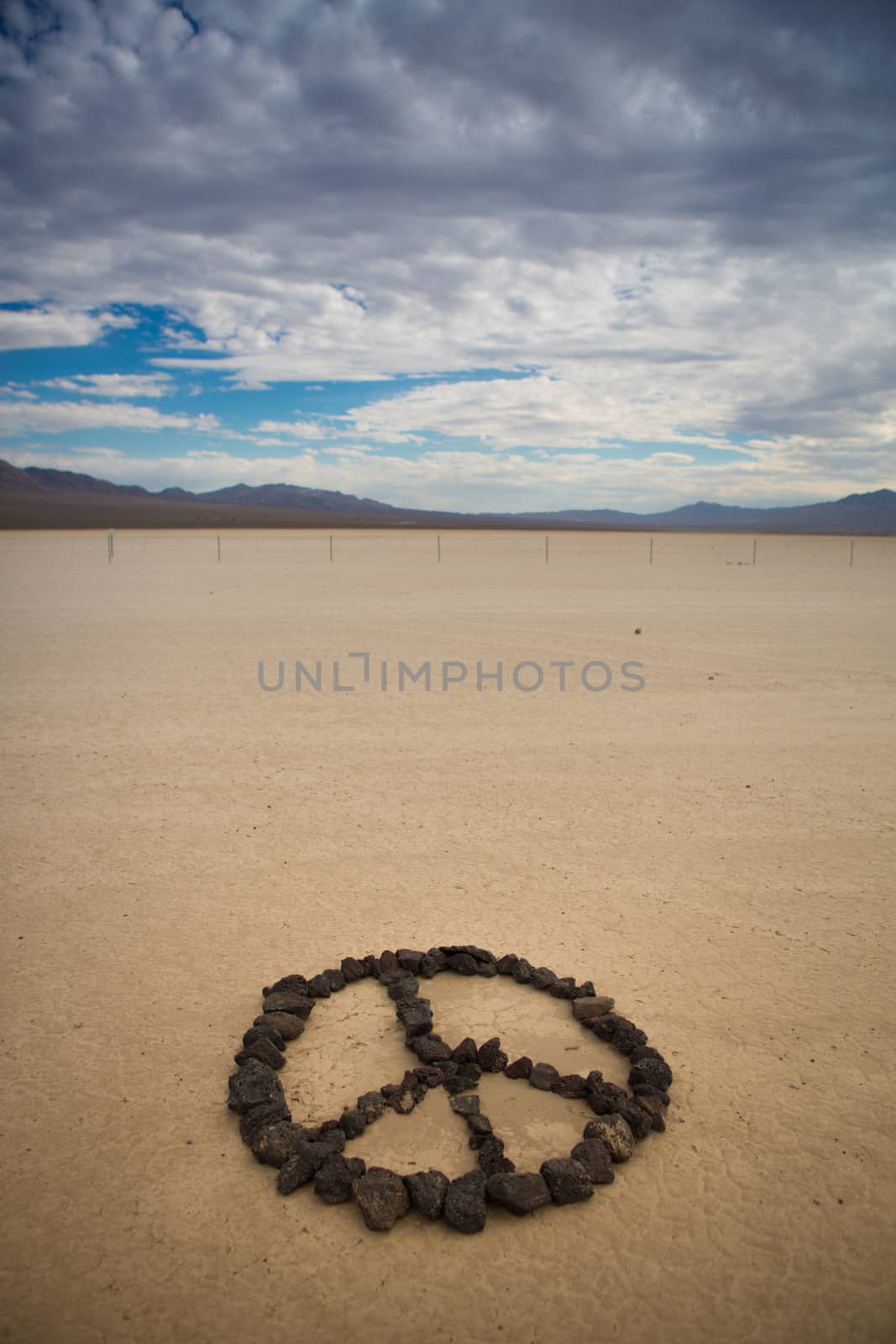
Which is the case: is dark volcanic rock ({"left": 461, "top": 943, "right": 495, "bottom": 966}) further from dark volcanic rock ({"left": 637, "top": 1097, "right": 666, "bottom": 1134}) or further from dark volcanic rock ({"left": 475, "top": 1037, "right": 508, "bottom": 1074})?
dark volcanic rock ({"left": 637, "top": 1097, "right": 666, "bottom": 1134})

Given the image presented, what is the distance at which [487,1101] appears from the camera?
10.7 feet

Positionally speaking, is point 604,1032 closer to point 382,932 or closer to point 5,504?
point 382,932

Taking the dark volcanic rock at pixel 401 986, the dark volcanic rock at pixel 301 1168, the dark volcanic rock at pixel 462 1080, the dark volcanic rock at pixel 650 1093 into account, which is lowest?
the dark volcanic rock at pixel 301 1168

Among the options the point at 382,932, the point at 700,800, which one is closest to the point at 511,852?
the point at 382,932

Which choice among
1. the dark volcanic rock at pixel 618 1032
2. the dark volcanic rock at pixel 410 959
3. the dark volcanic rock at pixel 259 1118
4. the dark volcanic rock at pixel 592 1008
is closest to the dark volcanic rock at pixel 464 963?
the dark volcanic rock at pixel 410 959

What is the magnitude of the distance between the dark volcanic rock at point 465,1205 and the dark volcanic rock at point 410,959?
136cm

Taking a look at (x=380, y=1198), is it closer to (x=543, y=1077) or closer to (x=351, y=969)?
(x=543, y=1077)

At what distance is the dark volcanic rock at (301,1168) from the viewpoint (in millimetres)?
2859

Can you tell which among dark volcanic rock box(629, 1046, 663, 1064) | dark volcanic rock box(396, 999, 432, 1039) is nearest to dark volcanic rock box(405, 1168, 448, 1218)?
dark volcanic rock box(396, 999, 432, 1039)

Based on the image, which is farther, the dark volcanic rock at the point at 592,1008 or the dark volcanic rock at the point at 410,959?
the dark volcanic rock at the point at 410,959

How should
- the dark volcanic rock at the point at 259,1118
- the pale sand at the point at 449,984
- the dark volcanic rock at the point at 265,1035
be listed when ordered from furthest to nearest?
the dark volcanic rock at the point at 265,1035
the dark volcanic rock at the point at 259,1118
the pale sand at the point at 449,984

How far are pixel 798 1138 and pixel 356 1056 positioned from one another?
179 centimetres

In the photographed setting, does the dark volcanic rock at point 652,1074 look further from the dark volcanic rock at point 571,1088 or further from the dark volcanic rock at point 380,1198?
the dark volcanic rock at point 380,1198

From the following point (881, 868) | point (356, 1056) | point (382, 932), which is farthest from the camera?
point (881, 868)
